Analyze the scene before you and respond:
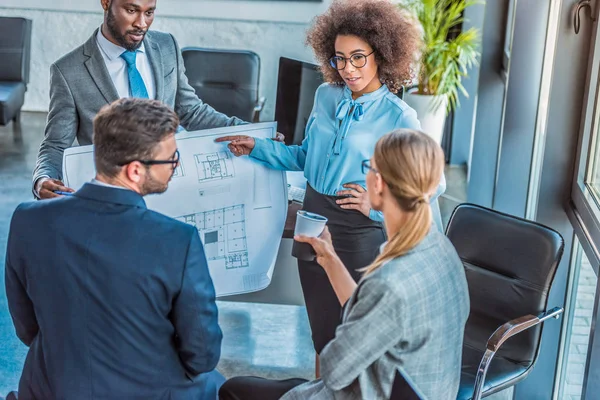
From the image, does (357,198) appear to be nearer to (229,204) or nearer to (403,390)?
(229,204)

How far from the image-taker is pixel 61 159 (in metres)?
3.08

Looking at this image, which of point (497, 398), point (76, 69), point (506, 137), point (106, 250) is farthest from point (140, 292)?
point (506, 137)

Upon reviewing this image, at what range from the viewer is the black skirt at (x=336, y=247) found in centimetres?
294

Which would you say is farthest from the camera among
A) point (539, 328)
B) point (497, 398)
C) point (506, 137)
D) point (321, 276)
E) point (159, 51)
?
point (506, 137)

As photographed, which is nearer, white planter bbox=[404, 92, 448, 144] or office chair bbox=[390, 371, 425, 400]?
office chair bbox=[390, 371, 425, 400]

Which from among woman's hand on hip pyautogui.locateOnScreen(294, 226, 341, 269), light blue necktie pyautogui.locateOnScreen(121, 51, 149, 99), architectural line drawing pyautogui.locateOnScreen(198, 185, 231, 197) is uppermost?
light blue necktie pyautogui.locateOnScreen(121, 51, 149, 99)

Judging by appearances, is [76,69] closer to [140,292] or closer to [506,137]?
[140,292]

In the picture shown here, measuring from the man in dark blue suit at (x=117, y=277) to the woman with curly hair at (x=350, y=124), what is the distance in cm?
88

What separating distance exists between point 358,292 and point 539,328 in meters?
1.17

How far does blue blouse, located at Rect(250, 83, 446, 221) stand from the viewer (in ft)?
9.44

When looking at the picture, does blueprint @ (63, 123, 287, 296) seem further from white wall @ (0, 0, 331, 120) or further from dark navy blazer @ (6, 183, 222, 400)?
white wall @ (0, 0, 331, 120)

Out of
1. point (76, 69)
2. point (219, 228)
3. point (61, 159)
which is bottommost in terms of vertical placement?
point (219, 228)

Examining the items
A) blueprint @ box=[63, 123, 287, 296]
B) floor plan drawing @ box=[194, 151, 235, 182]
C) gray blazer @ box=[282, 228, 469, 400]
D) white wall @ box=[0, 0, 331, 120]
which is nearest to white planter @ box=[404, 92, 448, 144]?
white wall @ box=[0, 0, 331, 120]

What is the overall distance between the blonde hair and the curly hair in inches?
40.1
